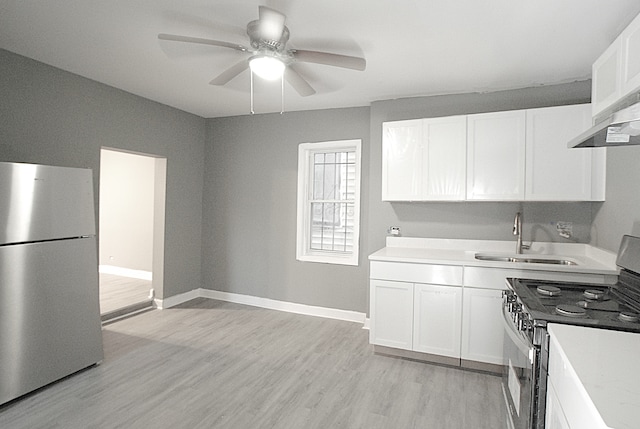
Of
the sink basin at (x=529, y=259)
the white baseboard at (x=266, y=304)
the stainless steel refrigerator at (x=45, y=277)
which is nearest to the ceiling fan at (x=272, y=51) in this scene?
the stainless steel refrigerator at (x=45, y=277)

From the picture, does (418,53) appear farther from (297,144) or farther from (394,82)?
(297,144)

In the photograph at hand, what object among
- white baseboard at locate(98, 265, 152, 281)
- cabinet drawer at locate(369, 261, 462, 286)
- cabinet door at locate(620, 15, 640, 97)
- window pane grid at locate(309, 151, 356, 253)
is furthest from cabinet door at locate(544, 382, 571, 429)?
white baseboard at locate(98, 265, 152, 281)

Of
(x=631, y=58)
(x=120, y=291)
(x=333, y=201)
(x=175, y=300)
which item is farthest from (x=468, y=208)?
(x=120, y=291)

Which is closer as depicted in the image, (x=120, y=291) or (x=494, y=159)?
(x=494, y=159)

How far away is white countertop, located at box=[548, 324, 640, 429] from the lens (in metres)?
0.83

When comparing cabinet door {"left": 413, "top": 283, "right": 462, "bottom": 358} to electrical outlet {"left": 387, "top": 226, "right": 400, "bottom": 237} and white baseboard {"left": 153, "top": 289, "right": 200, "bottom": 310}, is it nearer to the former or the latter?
electrical outlet {"left": 387, "top": 226, "right": 400, "bottom": 237}

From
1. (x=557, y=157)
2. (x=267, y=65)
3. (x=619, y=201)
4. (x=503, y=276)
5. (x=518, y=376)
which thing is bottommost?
(x=518, y=376)

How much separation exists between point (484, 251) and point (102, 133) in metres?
4.02

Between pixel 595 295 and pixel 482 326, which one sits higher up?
pixel 595 295

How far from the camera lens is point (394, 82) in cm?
338

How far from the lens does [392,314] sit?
3195 mm

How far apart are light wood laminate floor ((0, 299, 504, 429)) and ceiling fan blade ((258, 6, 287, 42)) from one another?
2.37 m

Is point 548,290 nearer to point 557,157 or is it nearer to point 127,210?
point 557,157

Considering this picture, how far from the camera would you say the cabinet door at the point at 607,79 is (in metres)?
1.79
